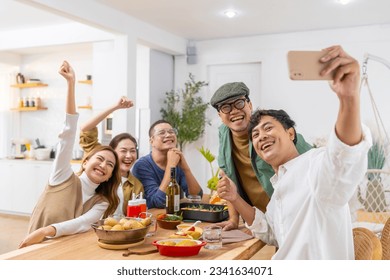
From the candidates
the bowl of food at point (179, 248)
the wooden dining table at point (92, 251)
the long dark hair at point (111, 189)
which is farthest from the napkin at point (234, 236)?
the long dark hair at point (111, 189)

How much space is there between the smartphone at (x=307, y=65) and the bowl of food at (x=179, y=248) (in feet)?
2.42

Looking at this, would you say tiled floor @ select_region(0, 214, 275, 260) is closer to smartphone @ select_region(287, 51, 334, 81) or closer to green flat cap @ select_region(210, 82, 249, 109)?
green flat cap @ select_region(210, 82, 249, 109)

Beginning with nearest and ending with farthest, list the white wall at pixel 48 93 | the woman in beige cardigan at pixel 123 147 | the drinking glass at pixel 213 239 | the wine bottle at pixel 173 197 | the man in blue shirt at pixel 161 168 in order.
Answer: the drinking glass at pixel 213 239 → the wine bottle at pixel 173 197 → the woman in beige cardigan at pixel 123 147 → the man in blue shirt at pixel 161 168 → the white wall at pixel 48 93

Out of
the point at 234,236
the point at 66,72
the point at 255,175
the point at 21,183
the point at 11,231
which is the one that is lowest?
the point at 11,231

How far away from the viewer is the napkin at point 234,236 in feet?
5.40

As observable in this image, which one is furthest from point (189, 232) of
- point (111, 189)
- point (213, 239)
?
point (111, 189)

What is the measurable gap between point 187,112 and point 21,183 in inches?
87.8

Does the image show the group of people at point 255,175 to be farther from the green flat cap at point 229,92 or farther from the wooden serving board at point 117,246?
the wooden serving board at point 117,246

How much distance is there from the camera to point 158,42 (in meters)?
4.62

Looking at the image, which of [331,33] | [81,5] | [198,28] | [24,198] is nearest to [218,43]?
[198,28]

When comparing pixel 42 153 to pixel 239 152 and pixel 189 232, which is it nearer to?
pixel 239 152

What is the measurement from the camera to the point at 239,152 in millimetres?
1992
